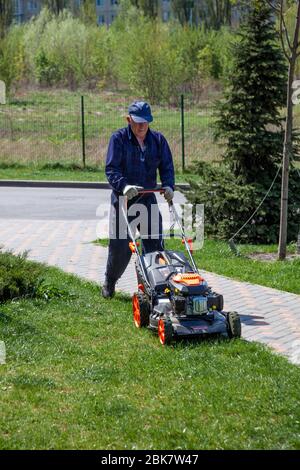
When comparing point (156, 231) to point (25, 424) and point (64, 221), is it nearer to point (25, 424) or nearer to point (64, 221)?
point (25, 424)

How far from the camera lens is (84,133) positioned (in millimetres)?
23844

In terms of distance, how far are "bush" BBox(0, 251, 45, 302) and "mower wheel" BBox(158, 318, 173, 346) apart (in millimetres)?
2016

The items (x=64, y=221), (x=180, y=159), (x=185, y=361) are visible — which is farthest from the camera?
(x=180, y=159)

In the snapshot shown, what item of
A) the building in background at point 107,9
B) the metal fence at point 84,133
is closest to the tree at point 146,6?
the building in background at point 107,9

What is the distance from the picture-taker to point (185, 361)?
5.67 meters

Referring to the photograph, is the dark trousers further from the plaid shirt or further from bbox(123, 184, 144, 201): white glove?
bbox(123, 184, 144, 201): white glove

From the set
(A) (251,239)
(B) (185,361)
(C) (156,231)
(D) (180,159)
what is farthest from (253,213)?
(D) (180,159)

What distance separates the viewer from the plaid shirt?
736cm

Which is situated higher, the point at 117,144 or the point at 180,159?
the point at 117,144

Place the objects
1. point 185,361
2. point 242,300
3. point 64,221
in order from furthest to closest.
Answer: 1. point 64,221
2. point 242,300
3. point 185,361

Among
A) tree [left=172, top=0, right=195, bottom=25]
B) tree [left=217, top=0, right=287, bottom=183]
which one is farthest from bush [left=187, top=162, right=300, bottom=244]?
tree [left=172, top=0, right=195, bottom=25]

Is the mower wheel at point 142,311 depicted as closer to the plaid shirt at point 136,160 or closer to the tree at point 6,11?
the plaid shirt at point 136,160

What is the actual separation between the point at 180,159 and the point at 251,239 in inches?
479

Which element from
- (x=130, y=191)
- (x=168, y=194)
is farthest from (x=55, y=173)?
(x=130, y=191)
